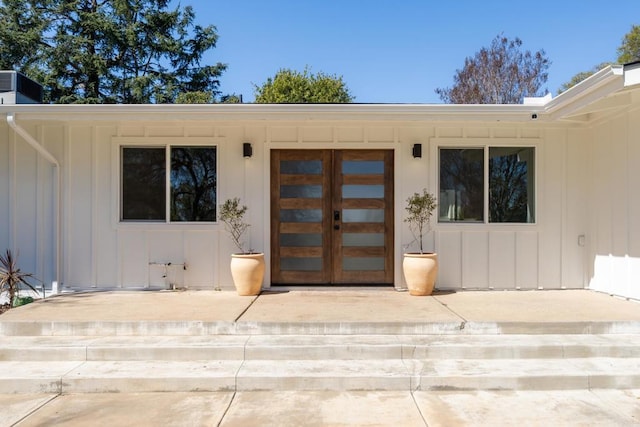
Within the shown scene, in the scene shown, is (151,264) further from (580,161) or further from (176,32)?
(176,32)

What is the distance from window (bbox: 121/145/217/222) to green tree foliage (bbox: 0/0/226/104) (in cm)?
1305

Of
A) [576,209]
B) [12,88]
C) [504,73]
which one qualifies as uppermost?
[504,73]

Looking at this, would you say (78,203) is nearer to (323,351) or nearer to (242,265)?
(242,265)

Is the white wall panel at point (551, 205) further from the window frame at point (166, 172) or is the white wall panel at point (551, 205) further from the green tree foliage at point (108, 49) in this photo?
the green tree foliage at point (108, 49)

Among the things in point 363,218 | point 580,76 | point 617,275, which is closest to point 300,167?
point 363,218

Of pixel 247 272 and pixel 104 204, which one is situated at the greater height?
pixel 104 204

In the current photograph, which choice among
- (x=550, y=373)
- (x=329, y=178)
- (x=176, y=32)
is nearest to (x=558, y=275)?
(x=550, y=373)

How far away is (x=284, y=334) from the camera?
4406 mm

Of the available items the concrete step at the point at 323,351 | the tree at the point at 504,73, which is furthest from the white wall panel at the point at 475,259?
the tree at the point at 504,73

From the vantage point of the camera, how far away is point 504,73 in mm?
20609

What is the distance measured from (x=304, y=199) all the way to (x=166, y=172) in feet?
6.59

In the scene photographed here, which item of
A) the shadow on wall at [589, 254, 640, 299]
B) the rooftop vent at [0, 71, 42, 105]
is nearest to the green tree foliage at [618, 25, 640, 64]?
the shadow on wall at [589, 254, 640, 299]

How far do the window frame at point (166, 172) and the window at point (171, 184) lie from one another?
0.03 m

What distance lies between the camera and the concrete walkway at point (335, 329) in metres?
3.20
